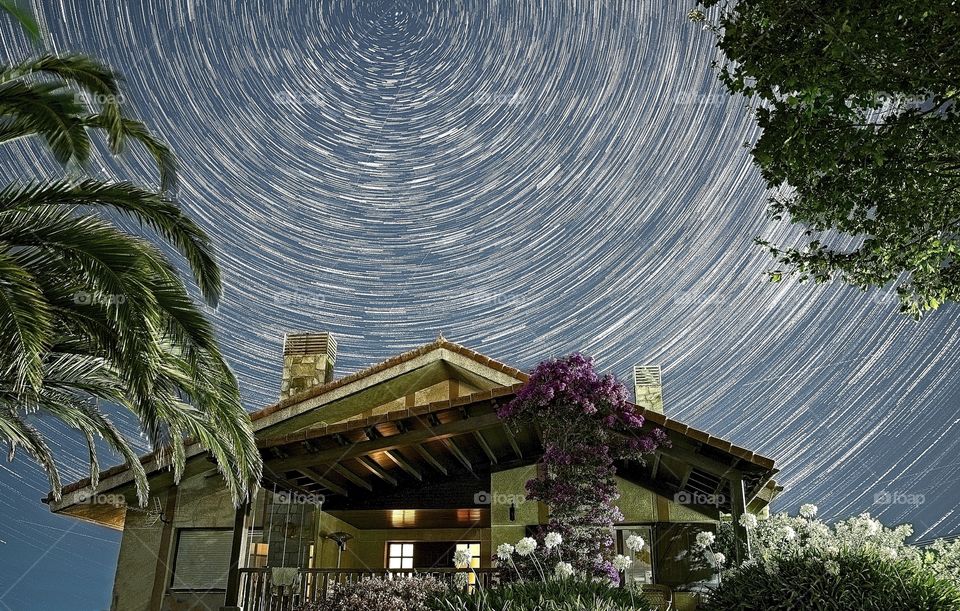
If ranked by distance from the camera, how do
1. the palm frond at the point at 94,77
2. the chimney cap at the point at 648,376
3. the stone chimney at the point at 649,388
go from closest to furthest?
the palm frond at the point at 94,77 < the stone chimney at the point at 649,388 < the chimney cap at the point at 648,376

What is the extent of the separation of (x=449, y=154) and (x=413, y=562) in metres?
28.3

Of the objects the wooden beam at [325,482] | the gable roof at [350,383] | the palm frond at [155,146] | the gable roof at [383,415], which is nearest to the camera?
the palm frond at [155,146]

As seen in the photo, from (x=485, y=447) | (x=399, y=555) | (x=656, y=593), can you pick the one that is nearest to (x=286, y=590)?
(x=485, y=447)

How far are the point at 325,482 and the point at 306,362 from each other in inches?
152

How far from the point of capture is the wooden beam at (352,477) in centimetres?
1237

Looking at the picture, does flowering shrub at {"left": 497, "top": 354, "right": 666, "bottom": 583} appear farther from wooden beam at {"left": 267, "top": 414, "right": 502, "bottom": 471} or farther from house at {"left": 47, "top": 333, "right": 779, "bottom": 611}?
wooden beam at {"left": 267, "top": 414, "right": 502, "bottom": 471}

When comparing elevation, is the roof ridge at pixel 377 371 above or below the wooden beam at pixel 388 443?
above

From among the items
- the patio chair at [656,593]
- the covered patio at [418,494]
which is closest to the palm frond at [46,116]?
the covered patio at [418,494]

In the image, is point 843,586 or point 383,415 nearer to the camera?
point 843,586

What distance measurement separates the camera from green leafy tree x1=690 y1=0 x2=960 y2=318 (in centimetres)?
567

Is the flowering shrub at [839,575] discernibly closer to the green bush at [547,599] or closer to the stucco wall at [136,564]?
the green bush at [547,599]

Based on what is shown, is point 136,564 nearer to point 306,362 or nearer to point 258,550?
point 258,550

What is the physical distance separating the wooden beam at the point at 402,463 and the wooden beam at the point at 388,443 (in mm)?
778

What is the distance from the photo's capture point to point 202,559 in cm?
1298
